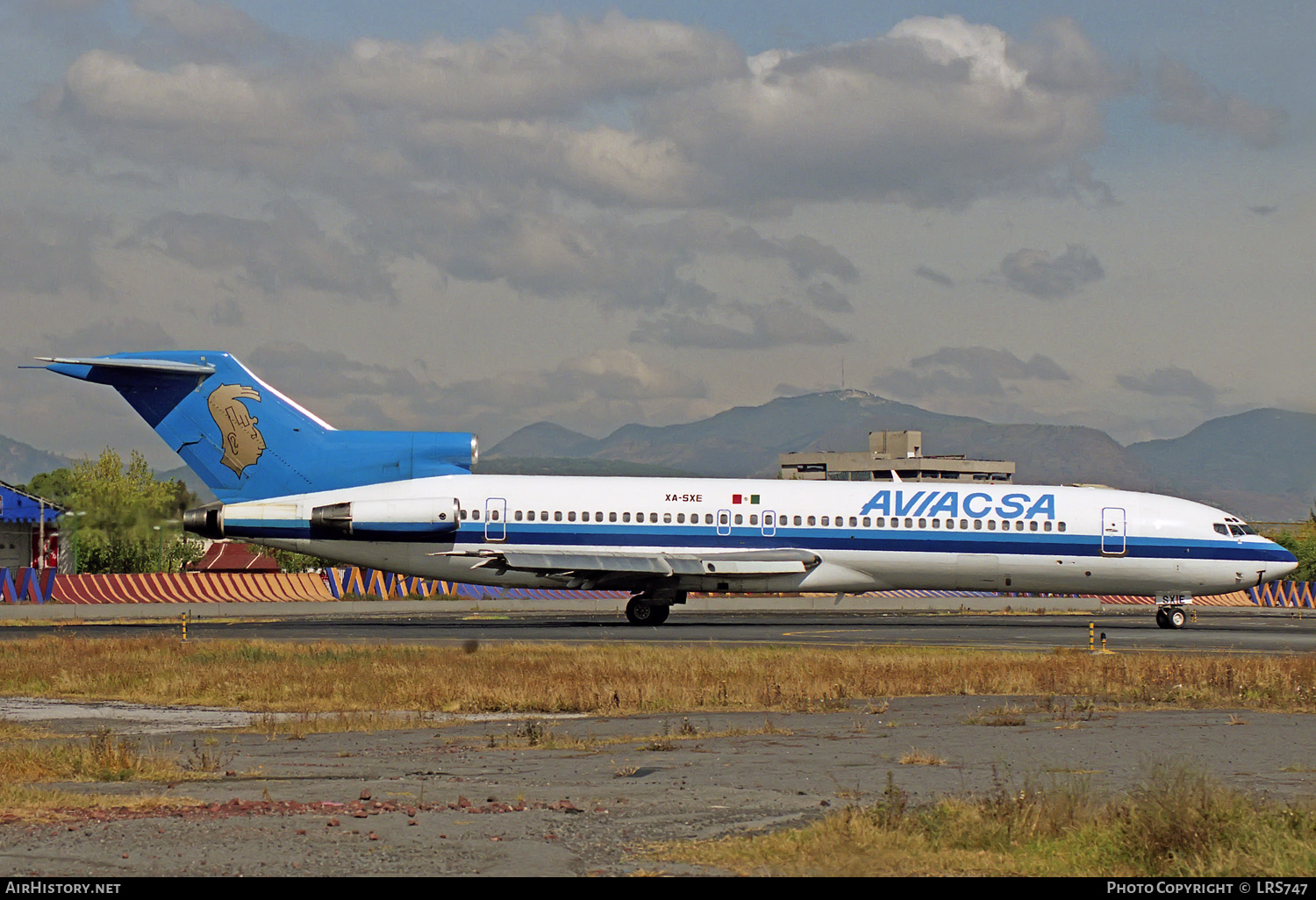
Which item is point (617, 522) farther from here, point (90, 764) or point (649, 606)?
point (90, 764)

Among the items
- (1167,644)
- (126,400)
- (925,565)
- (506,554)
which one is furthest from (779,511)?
(126,400)

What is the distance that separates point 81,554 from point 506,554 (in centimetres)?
1916

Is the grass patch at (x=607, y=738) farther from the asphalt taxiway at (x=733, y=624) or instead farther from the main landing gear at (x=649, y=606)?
the main landing gear at (x=649, y=606)

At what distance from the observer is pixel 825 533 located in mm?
40219

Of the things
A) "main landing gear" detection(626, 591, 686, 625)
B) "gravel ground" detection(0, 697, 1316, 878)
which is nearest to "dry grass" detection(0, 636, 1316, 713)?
"gravel ground" detection(0, 697, 1316, 878)

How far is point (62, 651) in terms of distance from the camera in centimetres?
2911

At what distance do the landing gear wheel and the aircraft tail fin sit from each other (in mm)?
7068

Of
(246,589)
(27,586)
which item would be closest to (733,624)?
(246,589)

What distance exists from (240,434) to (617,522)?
37.7 feet

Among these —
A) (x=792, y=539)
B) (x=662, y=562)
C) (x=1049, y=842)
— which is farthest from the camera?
(x=792, y=539)

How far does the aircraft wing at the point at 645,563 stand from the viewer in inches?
1519

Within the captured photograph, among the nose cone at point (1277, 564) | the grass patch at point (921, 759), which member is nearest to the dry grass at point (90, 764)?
the grass patch at point (921, 759)

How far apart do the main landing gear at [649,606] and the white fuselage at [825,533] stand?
0.62 m

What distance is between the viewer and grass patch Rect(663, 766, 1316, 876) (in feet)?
29.8
